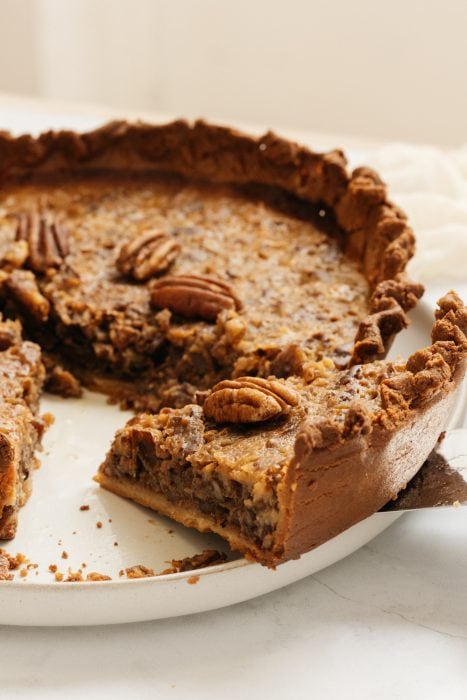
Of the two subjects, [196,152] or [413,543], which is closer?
[413,543]

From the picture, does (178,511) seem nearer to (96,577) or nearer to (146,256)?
(96,577)

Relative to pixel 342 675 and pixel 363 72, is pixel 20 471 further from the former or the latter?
pixel 363 72

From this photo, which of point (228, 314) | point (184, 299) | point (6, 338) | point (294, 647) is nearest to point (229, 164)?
point (184, 299)

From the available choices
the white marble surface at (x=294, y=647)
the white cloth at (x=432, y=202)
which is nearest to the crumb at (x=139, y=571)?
the white marble surface at (x=294, y=647)

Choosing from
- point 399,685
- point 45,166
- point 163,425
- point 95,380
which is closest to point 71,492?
point 163,425

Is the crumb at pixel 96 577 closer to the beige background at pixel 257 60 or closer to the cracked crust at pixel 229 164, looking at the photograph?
the cracked crust at pixel 229 164

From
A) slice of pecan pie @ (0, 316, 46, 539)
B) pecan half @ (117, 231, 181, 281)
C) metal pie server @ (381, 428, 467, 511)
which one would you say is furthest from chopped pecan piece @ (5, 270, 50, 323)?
metal pie server @ (381, 428, 467, 511)

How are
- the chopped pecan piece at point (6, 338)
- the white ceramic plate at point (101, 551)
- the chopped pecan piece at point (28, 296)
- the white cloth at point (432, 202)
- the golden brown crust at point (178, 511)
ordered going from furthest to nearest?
the white cloth at point (432, 202)
the chopped pecan piece at point (28, 296)
the chopped pecan piece at point (6, 338)
the golden brown crust at point (178, 511)
the white ceramic plate at point (101, 551)
